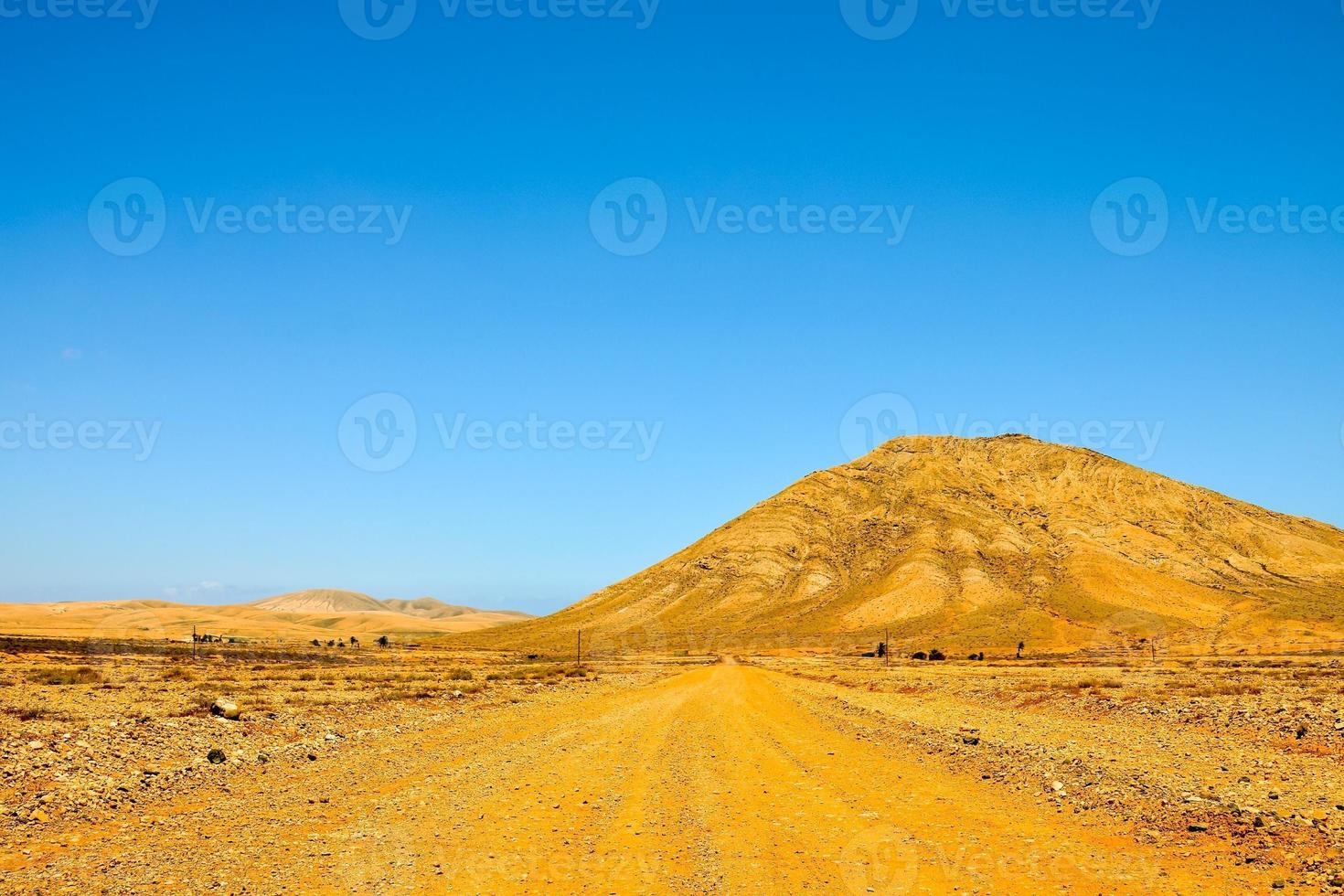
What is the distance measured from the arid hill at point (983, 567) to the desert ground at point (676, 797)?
83942 millimetres

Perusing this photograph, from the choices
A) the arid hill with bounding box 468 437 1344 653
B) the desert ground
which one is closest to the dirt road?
the desert ground

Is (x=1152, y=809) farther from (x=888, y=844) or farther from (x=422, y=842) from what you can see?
(x=422, y=842)

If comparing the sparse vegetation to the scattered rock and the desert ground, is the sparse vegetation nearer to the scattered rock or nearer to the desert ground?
the desert ground

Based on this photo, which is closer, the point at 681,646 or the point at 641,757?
the point at 641,757

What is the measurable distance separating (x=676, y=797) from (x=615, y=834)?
2.56m

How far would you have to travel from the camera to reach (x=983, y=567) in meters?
132

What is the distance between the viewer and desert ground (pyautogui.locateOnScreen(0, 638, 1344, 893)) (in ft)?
31.4

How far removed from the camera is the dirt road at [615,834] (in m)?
9.31

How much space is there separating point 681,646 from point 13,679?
3191 inches

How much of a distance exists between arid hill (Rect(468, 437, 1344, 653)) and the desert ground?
8394 centimetres

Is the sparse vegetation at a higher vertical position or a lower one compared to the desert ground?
lower

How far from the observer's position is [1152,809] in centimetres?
1221

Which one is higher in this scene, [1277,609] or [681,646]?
[1277,609]

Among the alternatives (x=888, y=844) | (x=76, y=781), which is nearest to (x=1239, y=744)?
(x=888, y=844)
